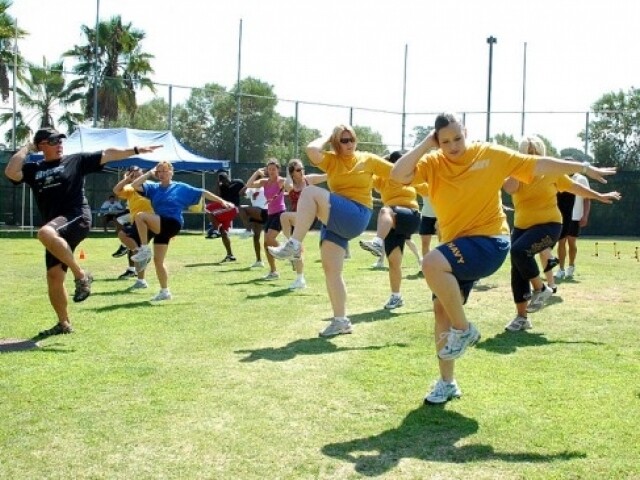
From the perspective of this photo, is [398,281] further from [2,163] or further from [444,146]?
[2,163]

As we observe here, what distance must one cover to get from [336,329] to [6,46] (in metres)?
30.4

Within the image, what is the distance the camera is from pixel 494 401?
5453 millimetres

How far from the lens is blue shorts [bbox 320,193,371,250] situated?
8.11m

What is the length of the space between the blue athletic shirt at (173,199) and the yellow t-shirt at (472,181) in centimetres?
637

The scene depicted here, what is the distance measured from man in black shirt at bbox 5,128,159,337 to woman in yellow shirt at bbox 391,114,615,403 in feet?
12.2

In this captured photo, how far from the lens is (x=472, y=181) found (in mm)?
5273

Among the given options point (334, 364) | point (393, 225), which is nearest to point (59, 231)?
point (334, 364)

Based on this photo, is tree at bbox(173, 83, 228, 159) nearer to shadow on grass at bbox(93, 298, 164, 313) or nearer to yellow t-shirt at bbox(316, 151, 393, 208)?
shadow on grass at bbox(93, 298, 164, 313)

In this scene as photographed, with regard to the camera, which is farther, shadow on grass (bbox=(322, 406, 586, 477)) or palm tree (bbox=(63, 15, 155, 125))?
palm tree (bbox=(63, 15, 155, 125))

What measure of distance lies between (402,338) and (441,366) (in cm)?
232

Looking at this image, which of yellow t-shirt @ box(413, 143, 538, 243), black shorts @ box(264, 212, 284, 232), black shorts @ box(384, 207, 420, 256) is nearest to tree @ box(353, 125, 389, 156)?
black shorts @ box(264, 212, 284, 232)

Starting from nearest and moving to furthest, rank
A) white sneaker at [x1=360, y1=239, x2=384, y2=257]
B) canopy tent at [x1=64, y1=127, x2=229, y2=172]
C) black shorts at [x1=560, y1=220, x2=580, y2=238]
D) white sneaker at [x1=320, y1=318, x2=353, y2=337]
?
1. white sneaker at [x1=320, y1=318, x2=353, y2=337]
2. white sneaker at [x1=360, y1=239, x2=384, y2=257]
3. black shorts at [x1=560, y1=220, x2=580, y2=238]
4. canopy tent at [x1=64, y1=127, x2=229, y2=172]

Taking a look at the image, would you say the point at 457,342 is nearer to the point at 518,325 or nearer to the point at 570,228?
the point at 518,325

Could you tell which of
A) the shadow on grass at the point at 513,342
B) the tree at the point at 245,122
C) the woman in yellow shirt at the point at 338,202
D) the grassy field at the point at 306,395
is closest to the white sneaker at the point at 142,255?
the grassy field at the point at 306,395
